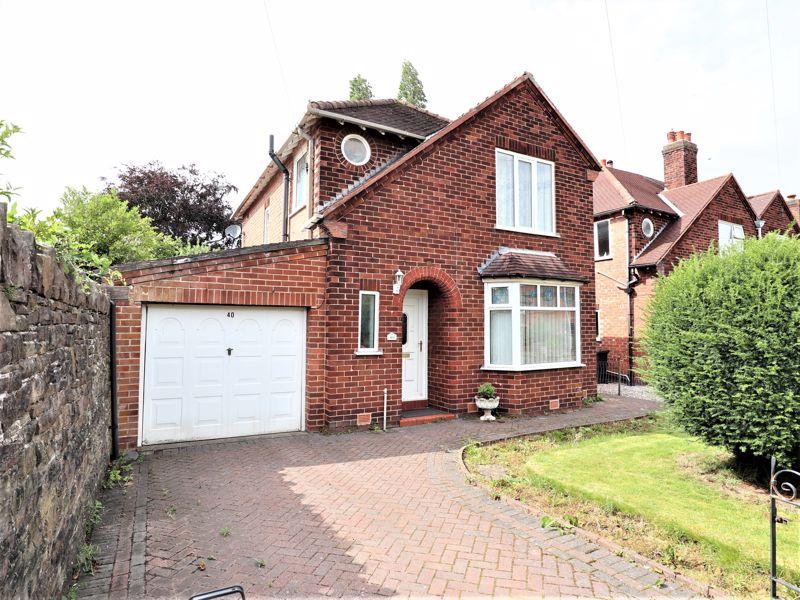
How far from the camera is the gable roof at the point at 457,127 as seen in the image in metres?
8.91

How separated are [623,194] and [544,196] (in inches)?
289

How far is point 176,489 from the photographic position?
5.62 metres

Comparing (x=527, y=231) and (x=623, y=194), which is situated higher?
(x=623, y=194)

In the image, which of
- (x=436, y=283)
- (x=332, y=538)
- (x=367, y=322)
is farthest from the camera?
(x=436, y=283)

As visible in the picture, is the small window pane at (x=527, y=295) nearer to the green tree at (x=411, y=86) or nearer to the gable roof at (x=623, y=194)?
the gable roof at (x=623, y=194)

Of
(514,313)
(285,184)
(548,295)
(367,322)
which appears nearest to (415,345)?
(367,322)

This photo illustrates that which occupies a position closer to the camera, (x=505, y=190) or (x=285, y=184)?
(x=505, y=190)

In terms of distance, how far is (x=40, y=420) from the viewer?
2791mm

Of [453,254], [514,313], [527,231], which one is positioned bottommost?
[514,313]

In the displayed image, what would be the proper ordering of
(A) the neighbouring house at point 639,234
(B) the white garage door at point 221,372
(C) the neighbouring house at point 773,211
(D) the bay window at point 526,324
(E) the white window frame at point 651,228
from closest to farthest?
(B) the white garage door at point 221,372
(D) the bay window at point 526,324
(A) the neighbouring house at point 639,234
(E) the white window frame at point 651,228
(C) the neighbouring house at point 773,211

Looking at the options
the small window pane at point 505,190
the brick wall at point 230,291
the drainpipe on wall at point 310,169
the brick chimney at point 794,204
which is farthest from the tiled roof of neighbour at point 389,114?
the brick chimney at point 794,204

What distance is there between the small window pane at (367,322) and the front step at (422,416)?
1.72 m

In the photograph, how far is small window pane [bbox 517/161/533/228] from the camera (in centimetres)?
1129

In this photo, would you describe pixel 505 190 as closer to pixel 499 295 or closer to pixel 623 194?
pixel 499 295
